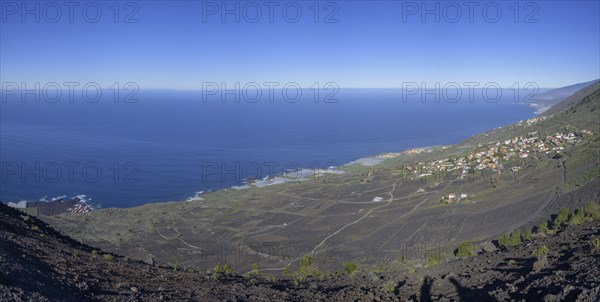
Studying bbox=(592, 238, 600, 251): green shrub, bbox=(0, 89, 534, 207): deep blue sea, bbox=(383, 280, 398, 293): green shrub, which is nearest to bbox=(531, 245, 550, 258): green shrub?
bbox=(592, 238, 600, 251): green shrub

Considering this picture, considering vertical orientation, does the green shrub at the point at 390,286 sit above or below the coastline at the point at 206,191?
above

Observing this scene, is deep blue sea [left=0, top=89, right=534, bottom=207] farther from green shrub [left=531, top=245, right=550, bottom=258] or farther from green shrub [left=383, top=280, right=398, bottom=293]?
green shrub [left=531, top=245, right=550, bottom=258]

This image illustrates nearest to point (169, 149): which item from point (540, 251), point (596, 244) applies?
point (540, 251)

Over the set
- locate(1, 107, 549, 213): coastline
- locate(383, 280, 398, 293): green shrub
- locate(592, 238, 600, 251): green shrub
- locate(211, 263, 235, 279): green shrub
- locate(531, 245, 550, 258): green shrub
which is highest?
locate(592, 238, 600, 251): green shrub

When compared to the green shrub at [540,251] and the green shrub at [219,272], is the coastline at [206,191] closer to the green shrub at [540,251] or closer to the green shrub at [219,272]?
the green shrub at [219,272]

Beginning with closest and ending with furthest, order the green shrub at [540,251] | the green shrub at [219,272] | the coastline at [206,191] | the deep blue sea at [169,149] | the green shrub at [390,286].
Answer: the green shrub at [390,286] < the green shrub at [540,251] < the green shrub at [219,272] < the coastline at [206,191] < the deep blue sea at [169,149]

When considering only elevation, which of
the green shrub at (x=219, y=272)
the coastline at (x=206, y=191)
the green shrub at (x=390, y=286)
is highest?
the green shrub at (x=390, y=286)

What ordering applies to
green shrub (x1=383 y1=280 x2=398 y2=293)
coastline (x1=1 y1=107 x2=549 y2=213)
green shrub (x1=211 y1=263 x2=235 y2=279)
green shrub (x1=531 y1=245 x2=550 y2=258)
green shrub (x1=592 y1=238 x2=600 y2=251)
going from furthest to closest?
coastline (x1=1 y1=107 x2=549 y2=213), green shrub (x1=211 y1=263 x2=235 y2=279), green shrub (x1=531 y1=245 x2=550 y2=258), green shrub (x1=383 y1=280 x2=398 y2=293), green shrub (x1=592 y1=238 x2=600 y2=251)

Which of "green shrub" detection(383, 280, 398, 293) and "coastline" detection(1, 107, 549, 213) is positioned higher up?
"green shrub" detection(383, 280, 398, 293)

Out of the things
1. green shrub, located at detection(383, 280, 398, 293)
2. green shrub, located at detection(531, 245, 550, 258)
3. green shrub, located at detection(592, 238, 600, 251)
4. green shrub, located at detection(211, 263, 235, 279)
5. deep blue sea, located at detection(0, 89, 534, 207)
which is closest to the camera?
green shrub, located at detection(592, 238, 600, 251)

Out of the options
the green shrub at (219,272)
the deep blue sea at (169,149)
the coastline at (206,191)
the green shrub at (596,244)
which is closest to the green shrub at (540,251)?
the green shrub at (596,244)

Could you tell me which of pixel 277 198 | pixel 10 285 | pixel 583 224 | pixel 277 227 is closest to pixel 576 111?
pixel 277 198
